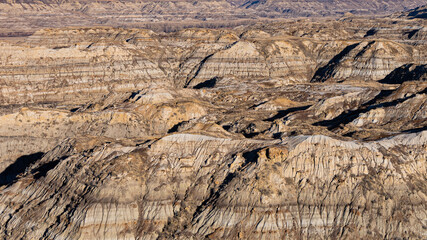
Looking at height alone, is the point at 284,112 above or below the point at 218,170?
below

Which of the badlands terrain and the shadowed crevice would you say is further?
the shadowed crevice

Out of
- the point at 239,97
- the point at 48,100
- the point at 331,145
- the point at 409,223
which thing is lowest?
the point at 48,100

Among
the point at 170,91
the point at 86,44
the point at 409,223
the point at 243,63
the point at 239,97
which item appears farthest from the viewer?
the point at 86,44

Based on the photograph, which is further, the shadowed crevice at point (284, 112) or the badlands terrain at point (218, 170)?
the shadowed crevice at point (284, 112)

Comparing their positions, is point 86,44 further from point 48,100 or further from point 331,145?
point 331,145

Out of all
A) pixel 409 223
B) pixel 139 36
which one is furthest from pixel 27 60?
pixel 409 223

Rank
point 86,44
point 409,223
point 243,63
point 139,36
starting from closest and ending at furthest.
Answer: point 409,223, point 243,63, point 86,44, point 139,36

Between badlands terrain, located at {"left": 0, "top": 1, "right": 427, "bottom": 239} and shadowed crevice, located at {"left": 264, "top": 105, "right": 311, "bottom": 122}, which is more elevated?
badlands terrain, located at {"left": 0, "top": 1, "right": 427, "bottom": 239}

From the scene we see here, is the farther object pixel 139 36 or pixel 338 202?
pixel 139 36

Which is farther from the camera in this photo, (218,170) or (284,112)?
(284,112)

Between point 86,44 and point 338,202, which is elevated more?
point 338,202

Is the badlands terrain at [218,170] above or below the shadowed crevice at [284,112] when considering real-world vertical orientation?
above
